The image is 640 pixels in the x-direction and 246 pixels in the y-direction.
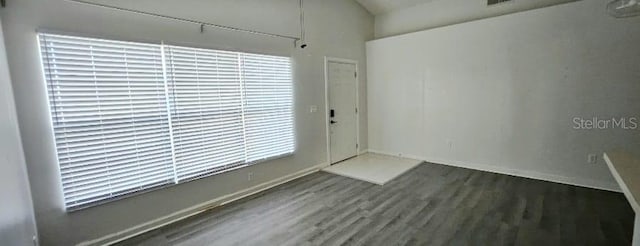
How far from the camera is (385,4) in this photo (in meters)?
5.44

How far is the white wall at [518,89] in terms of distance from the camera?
3477 mm

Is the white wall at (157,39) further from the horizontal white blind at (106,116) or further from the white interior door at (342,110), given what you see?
the white interior door at (342,110)

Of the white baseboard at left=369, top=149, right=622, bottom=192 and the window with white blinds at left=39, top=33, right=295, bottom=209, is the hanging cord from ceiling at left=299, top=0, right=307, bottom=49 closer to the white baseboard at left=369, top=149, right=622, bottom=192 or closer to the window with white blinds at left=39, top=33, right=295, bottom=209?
the window with white blinds at left=39, top=33, right=295, bottom=209

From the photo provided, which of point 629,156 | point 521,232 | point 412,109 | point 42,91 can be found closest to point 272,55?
point 42,91

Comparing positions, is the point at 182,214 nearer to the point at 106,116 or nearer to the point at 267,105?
the point at 106,116

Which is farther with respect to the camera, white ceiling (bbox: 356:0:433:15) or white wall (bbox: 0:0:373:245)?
white ceiling (bbox: 356:0:433:15)

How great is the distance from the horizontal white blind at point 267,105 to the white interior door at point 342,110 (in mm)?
1015

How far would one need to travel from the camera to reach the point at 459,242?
8.15ft

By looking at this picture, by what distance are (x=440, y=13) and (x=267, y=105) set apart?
363 centimetres

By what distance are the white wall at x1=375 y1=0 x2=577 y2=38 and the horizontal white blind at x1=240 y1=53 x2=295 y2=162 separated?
2705 mm

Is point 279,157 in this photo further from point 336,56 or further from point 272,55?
point 336,56

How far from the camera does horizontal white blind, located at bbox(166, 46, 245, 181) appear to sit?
3037 millimetres

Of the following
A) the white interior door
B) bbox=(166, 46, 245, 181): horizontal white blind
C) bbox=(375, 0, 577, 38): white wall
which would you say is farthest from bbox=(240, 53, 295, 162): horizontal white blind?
bbox=(375, 0, 577, 38): white wall

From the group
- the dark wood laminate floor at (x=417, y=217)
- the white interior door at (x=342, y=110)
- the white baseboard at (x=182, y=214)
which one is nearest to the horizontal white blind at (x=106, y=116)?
the white baseboard at (x=182, y=214)
